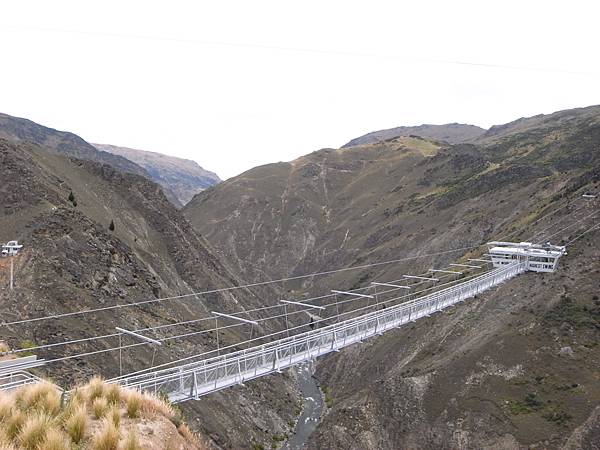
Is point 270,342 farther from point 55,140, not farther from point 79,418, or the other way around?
point 55,140

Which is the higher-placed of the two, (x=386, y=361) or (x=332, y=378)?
(x=386, y=361)

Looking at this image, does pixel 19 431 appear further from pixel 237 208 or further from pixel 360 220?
pixel 237 208

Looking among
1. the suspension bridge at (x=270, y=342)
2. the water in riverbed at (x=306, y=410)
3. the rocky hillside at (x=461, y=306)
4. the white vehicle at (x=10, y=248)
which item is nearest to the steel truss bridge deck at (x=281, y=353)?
the suspension bridge at (x=270, y=342)

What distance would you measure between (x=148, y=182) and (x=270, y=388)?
113 ft

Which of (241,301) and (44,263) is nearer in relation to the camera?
(44,263)

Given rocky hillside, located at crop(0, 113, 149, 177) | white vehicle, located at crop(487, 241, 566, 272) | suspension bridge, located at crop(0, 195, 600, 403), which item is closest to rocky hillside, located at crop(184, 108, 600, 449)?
white vehicle, located at crop(487, 241, 566, 272)

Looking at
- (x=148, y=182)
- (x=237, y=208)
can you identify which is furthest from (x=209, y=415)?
(x=237, y=208)

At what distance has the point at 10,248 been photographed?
32.7 meters

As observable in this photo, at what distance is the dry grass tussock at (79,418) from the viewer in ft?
23.4

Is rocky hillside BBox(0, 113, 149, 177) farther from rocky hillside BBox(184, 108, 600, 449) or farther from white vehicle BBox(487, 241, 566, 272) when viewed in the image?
white vehicle BBox(487, 241, 566, 272)

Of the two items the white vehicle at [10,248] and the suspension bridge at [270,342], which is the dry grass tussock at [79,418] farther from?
the white vehicle at [10,248]

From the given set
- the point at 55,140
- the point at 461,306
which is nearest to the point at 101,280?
the point at 461,306

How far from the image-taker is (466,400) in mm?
35750

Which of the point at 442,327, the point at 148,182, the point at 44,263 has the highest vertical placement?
the point at 148,182
